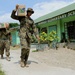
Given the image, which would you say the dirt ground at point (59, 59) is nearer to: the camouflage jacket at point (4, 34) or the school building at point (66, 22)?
the camouflage jacket at point (4, 34)

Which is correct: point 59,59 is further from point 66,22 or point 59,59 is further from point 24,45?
point 66,22

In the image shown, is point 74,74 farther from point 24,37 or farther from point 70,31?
point 70,31

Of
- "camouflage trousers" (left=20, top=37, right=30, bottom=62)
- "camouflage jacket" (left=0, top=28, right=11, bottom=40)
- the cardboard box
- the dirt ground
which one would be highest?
the cardboard box

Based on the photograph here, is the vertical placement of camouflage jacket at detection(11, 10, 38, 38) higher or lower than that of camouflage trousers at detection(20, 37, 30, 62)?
higher

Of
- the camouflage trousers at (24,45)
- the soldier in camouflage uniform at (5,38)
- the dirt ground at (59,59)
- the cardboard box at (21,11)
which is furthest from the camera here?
the soldier in camouflage uniform at (5,38)

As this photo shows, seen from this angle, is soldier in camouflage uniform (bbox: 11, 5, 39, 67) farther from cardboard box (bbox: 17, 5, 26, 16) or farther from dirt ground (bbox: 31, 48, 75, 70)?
dirt ground (bbox: 31, 48, 75, 70)

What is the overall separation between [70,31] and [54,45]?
3026mm

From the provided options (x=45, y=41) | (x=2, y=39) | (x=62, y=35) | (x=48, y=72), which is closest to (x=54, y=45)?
(x=45, y=41)

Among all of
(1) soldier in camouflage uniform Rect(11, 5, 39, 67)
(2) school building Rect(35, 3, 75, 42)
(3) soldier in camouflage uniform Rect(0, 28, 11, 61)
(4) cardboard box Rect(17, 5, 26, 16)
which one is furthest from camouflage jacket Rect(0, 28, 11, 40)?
(2) school building Rect(35, 3, 75, 42)

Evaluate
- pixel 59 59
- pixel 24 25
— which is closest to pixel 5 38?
pixel 59 59

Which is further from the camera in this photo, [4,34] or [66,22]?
[66,22]

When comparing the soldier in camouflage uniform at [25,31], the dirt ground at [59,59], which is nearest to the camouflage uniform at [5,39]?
the dirt ground at [59,59]

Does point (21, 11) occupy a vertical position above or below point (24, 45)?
above

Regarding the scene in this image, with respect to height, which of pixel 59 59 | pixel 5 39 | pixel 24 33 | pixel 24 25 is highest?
pixel 24 25
